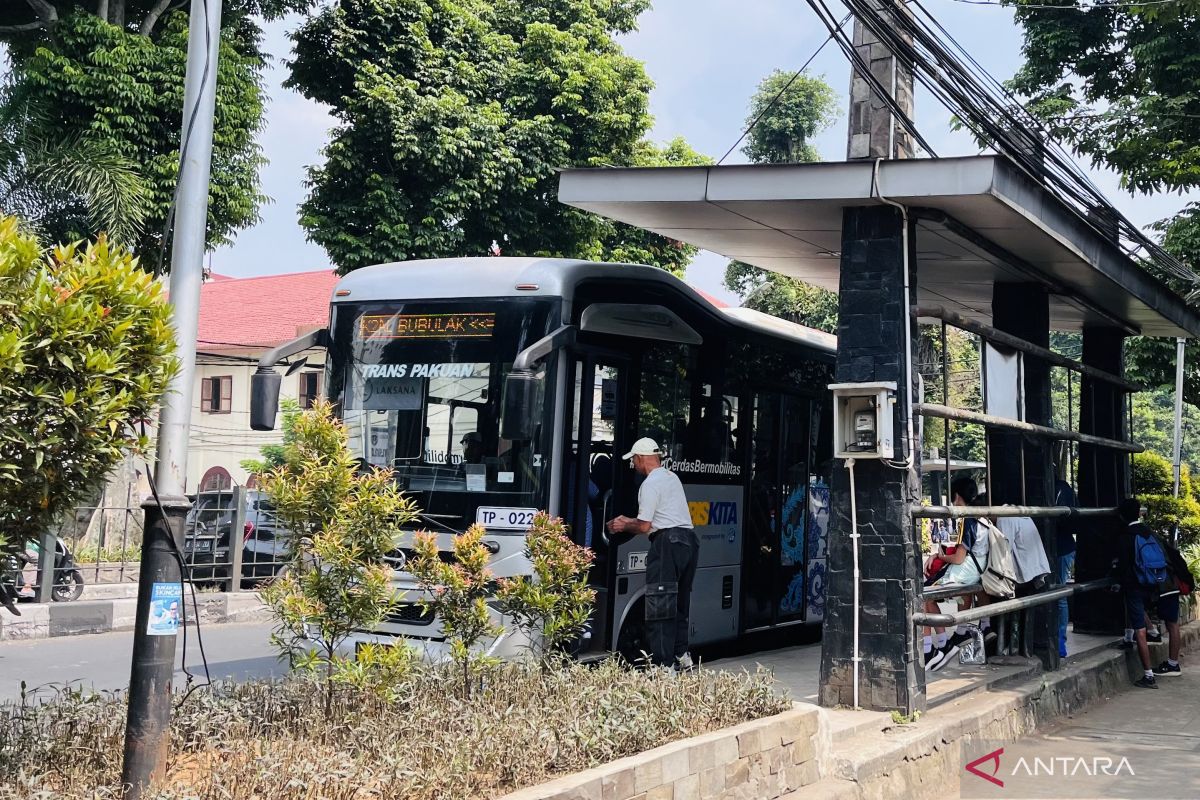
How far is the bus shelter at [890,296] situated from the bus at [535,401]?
2.73ft

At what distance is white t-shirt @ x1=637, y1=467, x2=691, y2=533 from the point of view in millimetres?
8680

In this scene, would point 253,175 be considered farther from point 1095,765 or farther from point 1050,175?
point 1095,765

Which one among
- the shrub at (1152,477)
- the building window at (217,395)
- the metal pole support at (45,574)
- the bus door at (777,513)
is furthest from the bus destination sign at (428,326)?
the building window at (217,395)

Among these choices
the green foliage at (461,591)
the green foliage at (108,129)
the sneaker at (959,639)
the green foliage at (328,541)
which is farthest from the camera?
the green foliage at (108,129)

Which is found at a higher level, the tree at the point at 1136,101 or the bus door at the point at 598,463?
the tree at the point at 1136,101

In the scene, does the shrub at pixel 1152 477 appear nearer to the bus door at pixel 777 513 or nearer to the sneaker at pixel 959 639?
the bus door at pixel 777 513

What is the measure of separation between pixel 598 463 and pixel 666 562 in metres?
1.02

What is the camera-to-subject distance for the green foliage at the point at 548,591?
22.4ft

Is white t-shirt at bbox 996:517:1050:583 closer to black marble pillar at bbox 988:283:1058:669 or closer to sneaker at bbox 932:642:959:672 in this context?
black marble pillar at bbox 988:283:1058:669

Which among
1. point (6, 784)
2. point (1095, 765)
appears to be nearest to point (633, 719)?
point (6, 784)

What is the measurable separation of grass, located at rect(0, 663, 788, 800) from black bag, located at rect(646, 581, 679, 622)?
1765 mm

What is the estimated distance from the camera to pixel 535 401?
8180mm

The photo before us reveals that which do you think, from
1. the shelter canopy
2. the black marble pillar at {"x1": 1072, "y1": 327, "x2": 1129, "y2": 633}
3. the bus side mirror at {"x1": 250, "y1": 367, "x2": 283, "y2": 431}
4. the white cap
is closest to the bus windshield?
the bus side mirror at {"x1": 250, "y1": 367, "x2": 283, "y2": 431}

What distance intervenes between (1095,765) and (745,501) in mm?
3911
